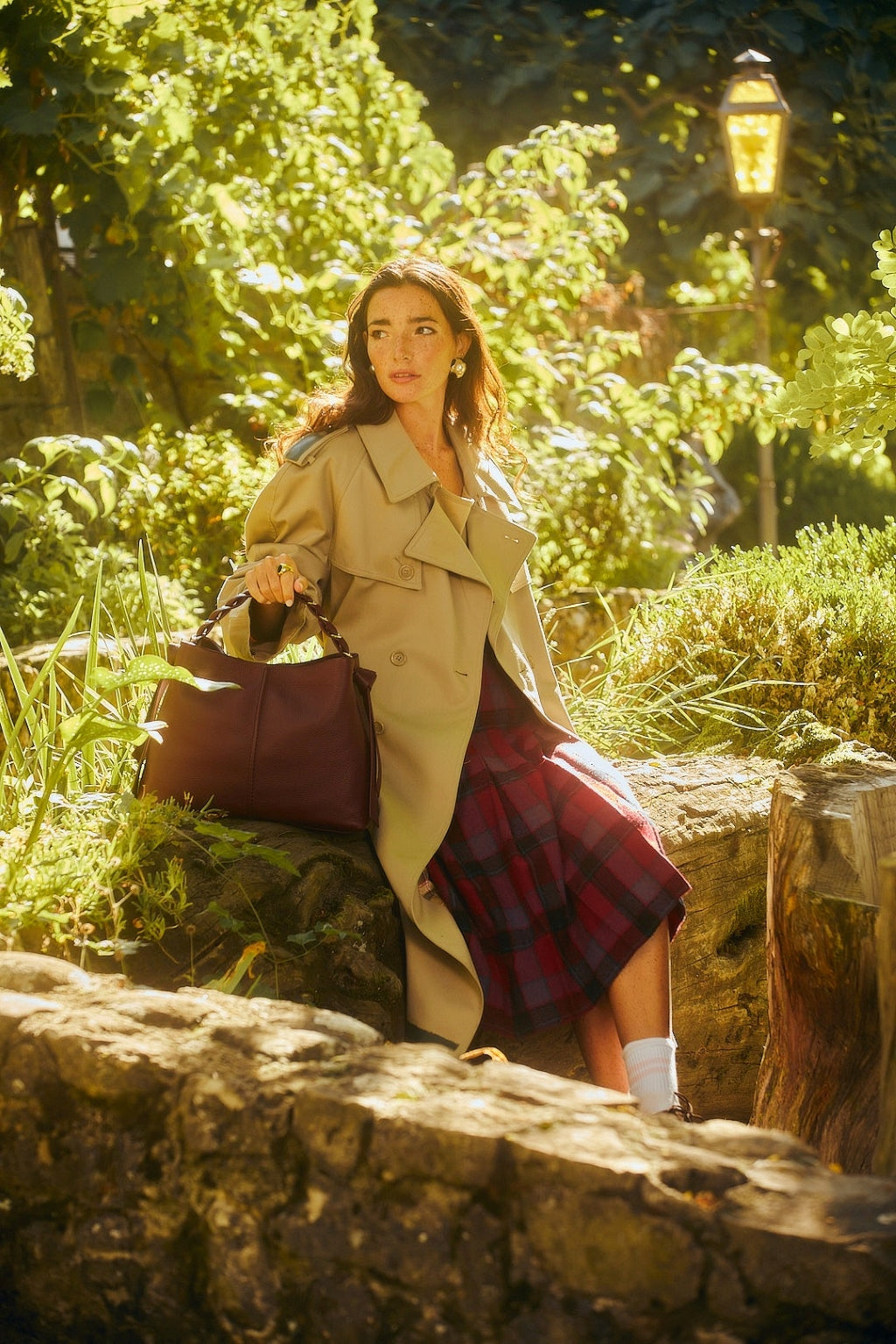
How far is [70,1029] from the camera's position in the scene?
61.7 inches

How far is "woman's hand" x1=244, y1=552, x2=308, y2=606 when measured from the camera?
2.56 metres

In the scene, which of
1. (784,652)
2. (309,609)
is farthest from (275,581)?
(784,652)

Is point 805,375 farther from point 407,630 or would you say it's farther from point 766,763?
point 766,763

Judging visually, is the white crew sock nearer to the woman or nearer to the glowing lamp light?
the woman

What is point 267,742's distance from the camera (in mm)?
2369

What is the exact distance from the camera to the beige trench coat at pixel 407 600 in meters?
2.57

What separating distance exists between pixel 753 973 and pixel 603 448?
328 cm

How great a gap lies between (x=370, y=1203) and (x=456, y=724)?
1.34 metres

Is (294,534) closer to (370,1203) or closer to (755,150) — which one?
(370,1203)

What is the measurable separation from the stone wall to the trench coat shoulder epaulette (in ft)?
4.63

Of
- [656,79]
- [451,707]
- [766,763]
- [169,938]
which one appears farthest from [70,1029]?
[656,79]

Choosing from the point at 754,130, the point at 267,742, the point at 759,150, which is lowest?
the point at 267,742

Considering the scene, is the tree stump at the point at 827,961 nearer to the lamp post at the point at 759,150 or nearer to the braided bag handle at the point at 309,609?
the braided bag handle at the point at 309,609

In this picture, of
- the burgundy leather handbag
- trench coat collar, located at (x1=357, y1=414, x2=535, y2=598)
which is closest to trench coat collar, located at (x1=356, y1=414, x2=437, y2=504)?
trench coat collar, located at (x1=357, y1=414, x2=535, y2=598)
